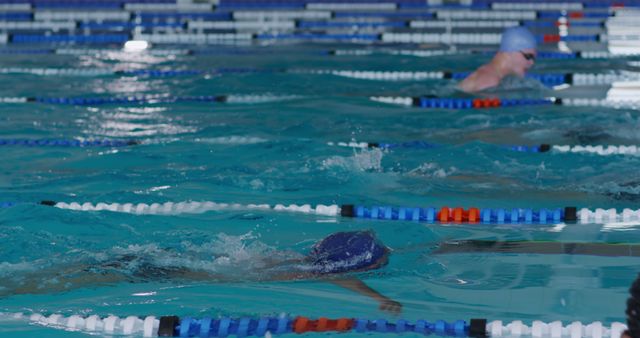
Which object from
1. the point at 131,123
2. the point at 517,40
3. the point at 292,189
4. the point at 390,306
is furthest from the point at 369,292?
the point at 517,40

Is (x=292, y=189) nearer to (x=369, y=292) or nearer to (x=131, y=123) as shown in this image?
(x=369, y=292)

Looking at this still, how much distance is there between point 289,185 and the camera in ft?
17.0

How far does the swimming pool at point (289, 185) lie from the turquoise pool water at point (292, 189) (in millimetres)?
12

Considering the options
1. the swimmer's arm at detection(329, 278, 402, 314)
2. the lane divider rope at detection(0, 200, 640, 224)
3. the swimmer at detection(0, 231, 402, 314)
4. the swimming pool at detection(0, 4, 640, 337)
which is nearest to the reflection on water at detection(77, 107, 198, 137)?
the swimming pool at detection(0, 4, 640, 337)

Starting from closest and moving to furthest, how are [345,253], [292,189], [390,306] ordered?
[390,306], [345,253], [292,189]

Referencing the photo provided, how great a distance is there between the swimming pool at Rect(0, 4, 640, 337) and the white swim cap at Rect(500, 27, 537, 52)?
334mm

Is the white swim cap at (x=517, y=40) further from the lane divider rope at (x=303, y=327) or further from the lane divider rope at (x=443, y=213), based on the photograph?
the lane divider rope at (x=303, y=327)

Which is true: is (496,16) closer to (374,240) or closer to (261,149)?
(261,149)

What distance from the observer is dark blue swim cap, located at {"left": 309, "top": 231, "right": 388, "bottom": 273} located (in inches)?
145

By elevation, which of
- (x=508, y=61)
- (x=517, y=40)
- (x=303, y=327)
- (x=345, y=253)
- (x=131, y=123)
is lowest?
(x=303, y=327)

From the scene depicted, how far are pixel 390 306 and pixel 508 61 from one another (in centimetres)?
421

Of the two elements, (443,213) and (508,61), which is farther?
(508,61)

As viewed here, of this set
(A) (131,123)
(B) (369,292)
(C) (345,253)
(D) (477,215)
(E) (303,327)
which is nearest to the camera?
(E) (303,327)

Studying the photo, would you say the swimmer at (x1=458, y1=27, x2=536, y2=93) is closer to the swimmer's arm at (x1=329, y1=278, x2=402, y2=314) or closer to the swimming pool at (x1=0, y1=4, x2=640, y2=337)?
the swimming pool at (x1=0, y1=4, x2=640, y2=337)
